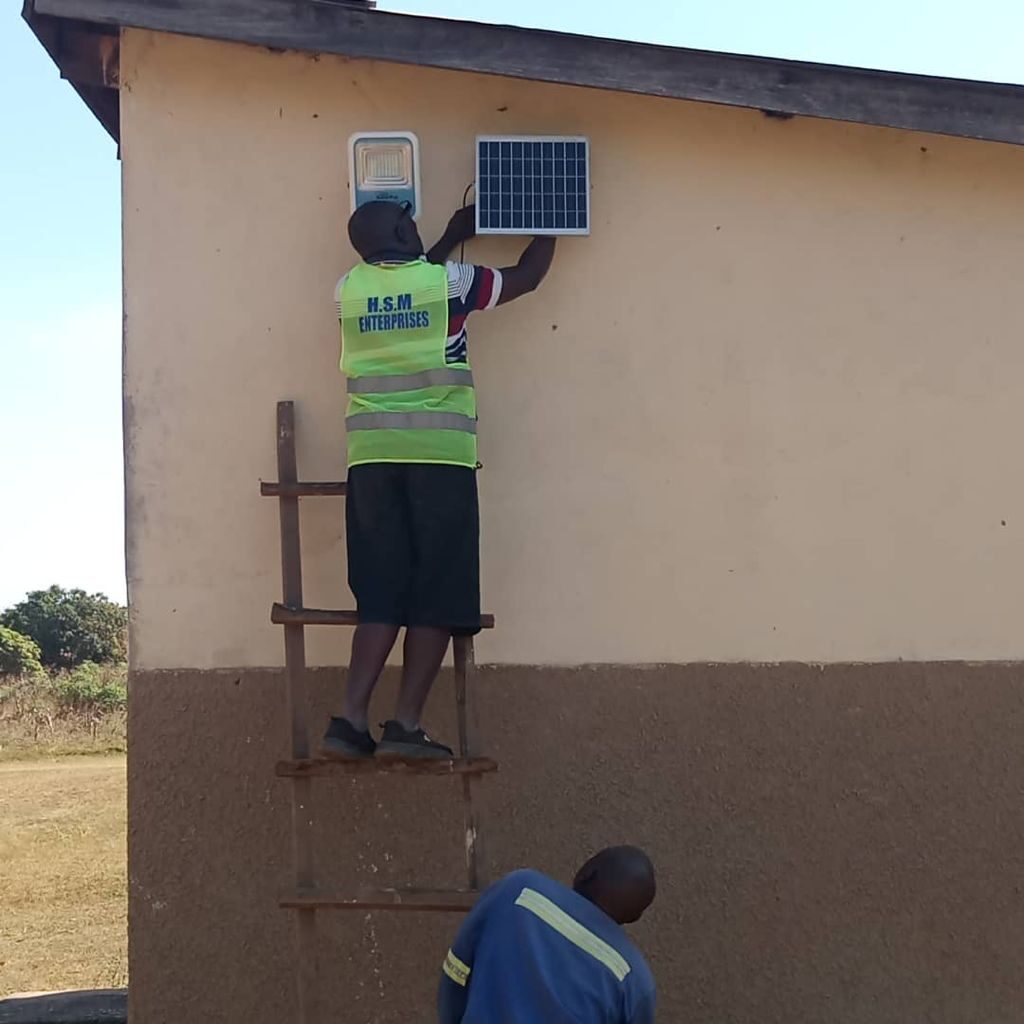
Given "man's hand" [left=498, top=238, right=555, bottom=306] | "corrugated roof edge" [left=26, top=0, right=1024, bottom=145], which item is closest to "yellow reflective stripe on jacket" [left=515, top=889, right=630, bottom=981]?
"man's hand" [left=498, top=238, right=555, bottom=306]

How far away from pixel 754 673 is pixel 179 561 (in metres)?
1.99

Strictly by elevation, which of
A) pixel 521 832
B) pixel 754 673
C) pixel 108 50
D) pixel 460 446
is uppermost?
pixel 108 50

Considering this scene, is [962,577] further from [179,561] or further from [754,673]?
[179,561]

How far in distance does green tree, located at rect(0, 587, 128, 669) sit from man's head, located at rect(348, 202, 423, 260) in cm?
4264

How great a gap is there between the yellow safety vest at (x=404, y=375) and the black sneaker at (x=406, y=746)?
0.83 meters

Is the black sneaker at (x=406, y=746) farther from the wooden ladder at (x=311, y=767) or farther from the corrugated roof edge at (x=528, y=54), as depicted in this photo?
the corrugated roof edge at (x=528, y=54)

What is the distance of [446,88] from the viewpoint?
4867 mm

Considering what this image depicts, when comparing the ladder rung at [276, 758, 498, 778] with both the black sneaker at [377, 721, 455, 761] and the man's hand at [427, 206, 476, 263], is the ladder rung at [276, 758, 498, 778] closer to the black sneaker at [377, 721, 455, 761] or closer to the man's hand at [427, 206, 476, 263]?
the black sneaker at [377, 721, 455, 761]

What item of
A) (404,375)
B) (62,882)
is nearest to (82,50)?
(404,375)

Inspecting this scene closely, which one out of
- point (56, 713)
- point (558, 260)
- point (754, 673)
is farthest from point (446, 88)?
point (56, 713)

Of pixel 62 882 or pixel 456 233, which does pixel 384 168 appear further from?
pixel 62 882

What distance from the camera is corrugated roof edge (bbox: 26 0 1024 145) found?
4.59 metres

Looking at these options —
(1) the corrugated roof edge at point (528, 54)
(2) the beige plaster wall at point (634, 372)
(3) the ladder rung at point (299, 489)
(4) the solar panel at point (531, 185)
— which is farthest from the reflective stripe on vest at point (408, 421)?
(1) the corrugated roof edge at point (528, 54)

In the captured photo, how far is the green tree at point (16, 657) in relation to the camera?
3772 centimetres
